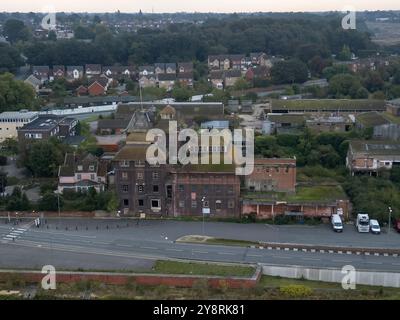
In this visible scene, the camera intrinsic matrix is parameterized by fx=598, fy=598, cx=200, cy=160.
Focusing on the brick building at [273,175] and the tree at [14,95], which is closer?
the brick building at [273,175]

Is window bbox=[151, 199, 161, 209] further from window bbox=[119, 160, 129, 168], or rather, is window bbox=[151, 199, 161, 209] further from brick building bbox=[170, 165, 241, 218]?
window bbox=[119, 160, 129, 168]

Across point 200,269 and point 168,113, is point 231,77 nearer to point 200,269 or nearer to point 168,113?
point 168,113

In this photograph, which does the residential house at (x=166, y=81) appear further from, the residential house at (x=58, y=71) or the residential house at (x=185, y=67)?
the residential house at (x=58, y=71)

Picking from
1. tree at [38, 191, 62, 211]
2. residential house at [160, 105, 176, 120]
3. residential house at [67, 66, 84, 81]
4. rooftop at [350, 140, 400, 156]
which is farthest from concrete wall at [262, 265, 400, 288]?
residential house at [67, 66, 84, 81]

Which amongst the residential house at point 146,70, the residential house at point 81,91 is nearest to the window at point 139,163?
the residential house at point 81,91

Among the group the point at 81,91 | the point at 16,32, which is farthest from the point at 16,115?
the point at 16,32

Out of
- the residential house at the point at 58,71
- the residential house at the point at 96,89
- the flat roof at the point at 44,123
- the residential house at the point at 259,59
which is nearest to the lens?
the flat roof at the point at 44,123
